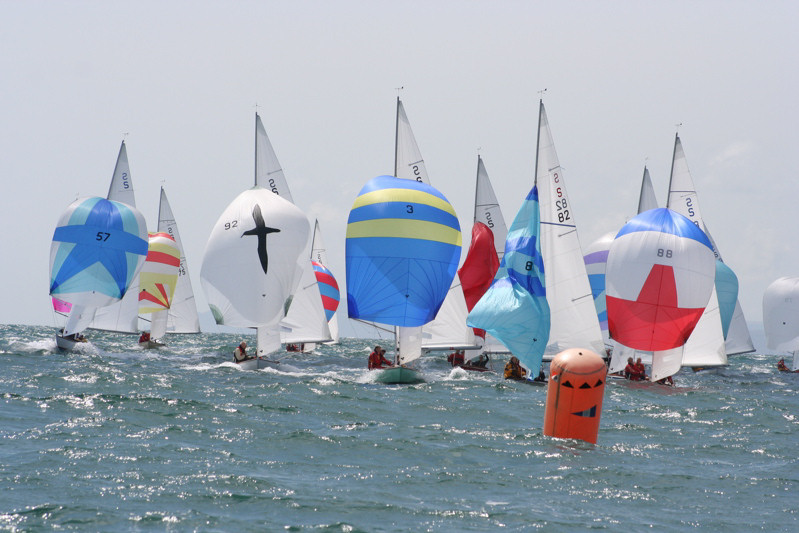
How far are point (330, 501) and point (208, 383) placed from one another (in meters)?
13.4

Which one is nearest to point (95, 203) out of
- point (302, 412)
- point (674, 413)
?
point (302, 412)

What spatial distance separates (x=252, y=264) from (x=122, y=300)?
13.9m

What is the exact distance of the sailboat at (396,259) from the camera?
84.7 feet

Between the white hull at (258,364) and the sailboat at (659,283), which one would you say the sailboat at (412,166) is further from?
the sailboat at (659,283)

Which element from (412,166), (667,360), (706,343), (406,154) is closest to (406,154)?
(406,154)

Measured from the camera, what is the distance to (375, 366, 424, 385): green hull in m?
25.8

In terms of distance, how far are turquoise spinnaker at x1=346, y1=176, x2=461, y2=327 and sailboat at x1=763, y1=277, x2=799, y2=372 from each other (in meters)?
24.3

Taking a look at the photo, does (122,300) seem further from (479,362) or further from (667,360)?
(667,360)

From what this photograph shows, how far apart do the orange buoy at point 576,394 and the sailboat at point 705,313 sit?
17.8 metres

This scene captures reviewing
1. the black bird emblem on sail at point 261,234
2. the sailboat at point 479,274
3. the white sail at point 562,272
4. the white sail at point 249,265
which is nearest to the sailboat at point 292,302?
the white sail at point 249,265

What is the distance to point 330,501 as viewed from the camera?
38.4 feet

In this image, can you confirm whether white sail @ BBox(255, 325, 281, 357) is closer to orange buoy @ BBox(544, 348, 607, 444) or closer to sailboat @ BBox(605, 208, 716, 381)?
sailboat @ BBox(605, 208, 716, 381)

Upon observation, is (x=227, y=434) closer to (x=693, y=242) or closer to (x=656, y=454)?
(x=656, y=454)

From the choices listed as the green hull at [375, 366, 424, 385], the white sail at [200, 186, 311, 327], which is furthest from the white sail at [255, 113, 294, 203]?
the green hull at [375, 366, 424, 385]
